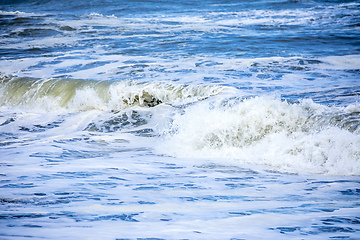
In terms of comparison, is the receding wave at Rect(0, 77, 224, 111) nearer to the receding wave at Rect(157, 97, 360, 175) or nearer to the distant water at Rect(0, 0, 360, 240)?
the distant water at Rect(0, 0, 360, 240)

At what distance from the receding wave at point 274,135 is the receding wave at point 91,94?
144 cm

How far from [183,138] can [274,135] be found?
4.20 ft

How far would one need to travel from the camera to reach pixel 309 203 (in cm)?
307

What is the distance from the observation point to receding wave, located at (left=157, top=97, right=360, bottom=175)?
15.0 ft

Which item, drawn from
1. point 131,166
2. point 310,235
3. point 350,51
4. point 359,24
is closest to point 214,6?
point 359,24

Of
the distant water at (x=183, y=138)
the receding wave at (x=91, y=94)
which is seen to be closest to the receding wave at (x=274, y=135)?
the distant water at (x=183, y=138)

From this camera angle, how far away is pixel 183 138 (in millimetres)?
5812

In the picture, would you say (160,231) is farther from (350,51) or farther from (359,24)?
(359,24)

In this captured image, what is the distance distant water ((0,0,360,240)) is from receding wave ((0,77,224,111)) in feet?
0.10

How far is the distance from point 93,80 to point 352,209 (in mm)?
7431

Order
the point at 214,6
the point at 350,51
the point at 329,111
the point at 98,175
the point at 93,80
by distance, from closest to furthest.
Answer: the point at 98,175 < the point at 329,111 < the point at 93,80 < the point at 350,51 < the point at 214,6

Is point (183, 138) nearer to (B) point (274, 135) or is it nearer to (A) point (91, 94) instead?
(B) point (274, 135)

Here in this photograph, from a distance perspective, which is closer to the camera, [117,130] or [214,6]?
[117,130]

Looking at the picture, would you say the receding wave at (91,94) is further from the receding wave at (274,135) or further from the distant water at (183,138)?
the receding wave at (274,135)
